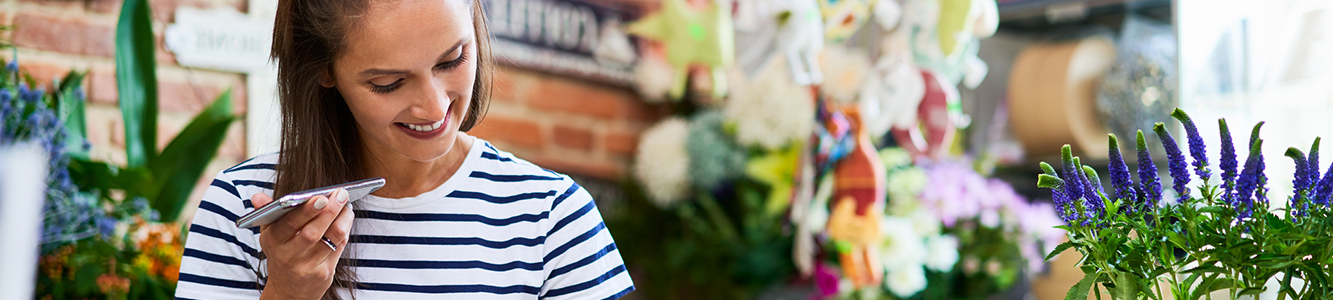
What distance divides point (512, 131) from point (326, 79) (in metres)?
1.17

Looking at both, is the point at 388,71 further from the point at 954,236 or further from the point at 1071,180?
the point at 954,236

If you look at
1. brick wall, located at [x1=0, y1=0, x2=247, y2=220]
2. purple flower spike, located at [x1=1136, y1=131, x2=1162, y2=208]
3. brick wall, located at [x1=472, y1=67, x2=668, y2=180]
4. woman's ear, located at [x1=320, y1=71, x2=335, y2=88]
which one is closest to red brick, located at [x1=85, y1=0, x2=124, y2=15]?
brick wall, located at [x1=0, y1=0, x2=247, y2=220]

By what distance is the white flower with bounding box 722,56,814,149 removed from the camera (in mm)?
1707

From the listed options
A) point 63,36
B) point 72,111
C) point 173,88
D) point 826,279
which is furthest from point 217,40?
point 826,279

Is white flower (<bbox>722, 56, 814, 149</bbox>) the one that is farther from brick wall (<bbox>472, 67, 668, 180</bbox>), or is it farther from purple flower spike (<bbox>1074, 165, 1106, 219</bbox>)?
purple flower spike (<bbox>1074, 165, 1106, 219</bbox>)

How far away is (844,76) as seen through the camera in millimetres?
1559

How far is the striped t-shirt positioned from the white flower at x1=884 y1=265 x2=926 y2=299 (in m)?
0.90

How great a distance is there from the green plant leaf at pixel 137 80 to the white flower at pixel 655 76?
0.97 metres

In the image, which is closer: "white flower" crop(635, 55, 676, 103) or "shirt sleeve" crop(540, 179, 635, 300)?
"shirt sleeve" crop(540, 179, 635, 300)

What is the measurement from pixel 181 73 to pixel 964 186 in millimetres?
1325

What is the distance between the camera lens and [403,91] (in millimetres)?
665

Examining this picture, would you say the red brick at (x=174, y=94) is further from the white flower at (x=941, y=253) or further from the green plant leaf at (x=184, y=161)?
the white flower at (x=941, y=253)

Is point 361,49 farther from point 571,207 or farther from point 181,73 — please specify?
point 181,73

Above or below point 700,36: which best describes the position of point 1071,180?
below
